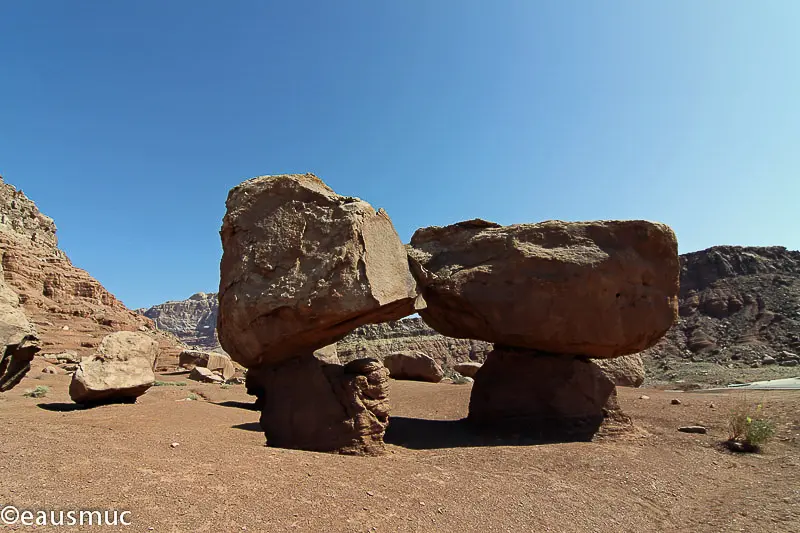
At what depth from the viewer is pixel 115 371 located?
8.15 m

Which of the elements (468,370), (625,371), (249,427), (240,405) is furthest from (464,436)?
(468,370)

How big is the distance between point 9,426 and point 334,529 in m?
4.06

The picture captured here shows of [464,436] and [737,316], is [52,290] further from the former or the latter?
[737,316]

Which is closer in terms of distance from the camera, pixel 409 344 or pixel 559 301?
pixel 559 301

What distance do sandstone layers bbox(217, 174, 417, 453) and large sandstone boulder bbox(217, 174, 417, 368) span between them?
1 centimetres

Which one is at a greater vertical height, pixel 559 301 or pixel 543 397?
pixel 559 301

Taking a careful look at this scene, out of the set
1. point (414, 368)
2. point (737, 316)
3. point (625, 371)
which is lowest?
point (414, 368)

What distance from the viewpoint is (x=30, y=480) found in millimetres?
3281

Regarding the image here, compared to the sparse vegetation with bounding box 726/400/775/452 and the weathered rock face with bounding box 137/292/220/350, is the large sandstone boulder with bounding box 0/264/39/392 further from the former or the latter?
the weathered rock face with bounding box 137/292/220/350

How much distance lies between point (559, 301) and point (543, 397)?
5.67 ft

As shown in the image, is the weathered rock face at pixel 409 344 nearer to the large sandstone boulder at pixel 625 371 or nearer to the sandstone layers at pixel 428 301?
the large sandstone boulder at pixel 625 371

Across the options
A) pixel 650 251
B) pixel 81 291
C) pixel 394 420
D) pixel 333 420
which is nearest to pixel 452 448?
pixel 333 420

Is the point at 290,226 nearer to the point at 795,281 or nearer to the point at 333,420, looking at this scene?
the point at 333,420

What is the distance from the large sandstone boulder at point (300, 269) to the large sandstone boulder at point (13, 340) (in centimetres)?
303
